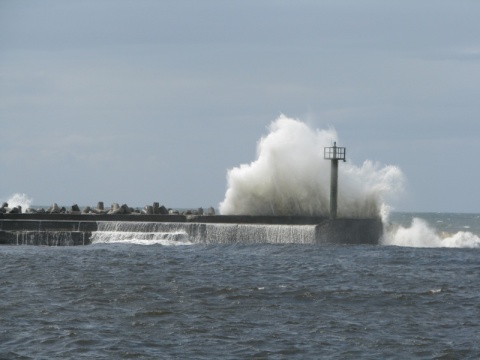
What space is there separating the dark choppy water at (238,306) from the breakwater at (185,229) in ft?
12.0

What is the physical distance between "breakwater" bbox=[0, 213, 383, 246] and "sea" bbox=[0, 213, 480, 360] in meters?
2.82

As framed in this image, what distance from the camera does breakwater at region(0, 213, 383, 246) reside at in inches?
1099

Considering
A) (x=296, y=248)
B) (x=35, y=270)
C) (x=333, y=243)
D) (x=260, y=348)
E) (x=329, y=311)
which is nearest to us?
(x=260, y=348)

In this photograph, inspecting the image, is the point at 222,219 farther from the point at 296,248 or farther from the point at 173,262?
the point at 173,262

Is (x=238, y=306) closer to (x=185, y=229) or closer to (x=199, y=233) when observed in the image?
(x=199, y=233)

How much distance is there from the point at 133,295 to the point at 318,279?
4.19 meters

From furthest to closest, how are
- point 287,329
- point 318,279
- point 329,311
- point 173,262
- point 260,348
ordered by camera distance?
1. point 173,262
2. point 318,279
3. point 329,311
4. point 287,329
5. point 260,348

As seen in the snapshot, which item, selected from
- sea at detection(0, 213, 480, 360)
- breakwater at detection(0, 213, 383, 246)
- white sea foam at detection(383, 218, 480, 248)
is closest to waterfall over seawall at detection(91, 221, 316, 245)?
breakwater at detection(0, 213, 383, 246)

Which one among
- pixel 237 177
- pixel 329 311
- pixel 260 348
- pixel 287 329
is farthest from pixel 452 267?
pixel 237 177

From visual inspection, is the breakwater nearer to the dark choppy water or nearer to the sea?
the sea

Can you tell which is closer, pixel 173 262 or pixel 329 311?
pixel 329 311

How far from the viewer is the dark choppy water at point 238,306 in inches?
460

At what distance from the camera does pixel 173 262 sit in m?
22.0

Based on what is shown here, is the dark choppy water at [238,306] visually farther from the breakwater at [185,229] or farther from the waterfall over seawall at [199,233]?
the breakwater at [185,229]
